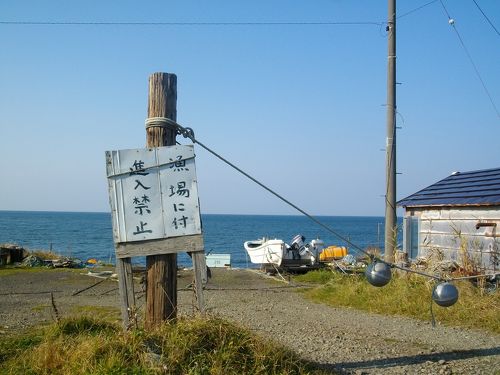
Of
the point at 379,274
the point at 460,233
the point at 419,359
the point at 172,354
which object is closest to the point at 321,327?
the point at 419,359

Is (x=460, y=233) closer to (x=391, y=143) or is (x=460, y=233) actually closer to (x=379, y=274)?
(x=391, y=143)

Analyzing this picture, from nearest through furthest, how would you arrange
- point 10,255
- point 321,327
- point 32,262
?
point 321,327, point 32,262, point 10,255

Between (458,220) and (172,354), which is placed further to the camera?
(458,220)

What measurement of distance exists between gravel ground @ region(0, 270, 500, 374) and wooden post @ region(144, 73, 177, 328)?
1.17m

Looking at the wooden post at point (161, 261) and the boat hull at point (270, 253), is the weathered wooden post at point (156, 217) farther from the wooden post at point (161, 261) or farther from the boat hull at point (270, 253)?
the boat hull at point (270, 253)

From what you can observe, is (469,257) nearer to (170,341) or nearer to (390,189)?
(390,189)

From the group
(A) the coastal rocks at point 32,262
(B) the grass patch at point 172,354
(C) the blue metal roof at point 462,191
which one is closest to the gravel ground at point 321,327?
(B) the grass patch at point 172,354

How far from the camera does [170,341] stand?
443 cm

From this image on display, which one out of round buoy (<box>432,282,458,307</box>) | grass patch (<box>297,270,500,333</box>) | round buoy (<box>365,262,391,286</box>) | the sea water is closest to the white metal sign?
round buoy (<box>365,262,391,286</box>)

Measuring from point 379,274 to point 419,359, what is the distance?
1.64m

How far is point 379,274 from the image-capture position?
214 inches

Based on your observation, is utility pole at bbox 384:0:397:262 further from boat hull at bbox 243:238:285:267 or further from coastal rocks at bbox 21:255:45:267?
coastal rocks at bbox 21:255:45:267

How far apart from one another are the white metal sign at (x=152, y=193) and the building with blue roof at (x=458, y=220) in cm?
783

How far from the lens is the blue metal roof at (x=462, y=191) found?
10945 mm
